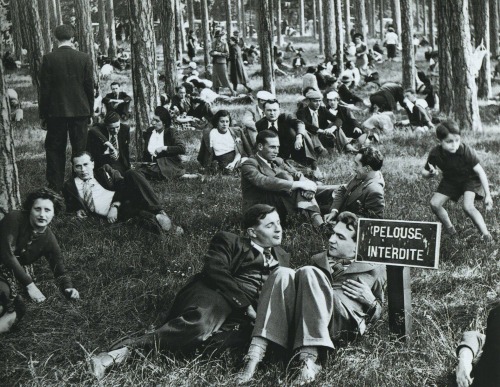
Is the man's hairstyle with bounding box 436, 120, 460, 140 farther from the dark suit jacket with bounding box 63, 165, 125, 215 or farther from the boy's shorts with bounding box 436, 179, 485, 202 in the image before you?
the dark suit jacket with bounding box 63, 165, 125, 215

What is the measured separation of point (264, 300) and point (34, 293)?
6.70 feet

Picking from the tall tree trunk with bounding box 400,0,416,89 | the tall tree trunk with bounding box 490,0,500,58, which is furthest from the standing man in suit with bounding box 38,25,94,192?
the tall tree trunk with bounding box 490,0,500,58

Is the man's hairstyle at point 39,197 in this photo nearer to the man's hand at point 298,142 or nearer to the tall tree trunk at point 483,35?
the man's hand at point 298,142

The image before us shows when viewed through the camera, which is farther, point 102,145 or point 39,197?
point 102,145

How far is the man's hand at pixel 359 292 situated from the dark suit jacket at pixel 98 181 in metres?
3.83

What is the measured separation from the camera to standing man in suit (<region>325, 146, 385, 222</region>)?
22.8ft

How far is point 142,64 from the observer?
11.9 meters

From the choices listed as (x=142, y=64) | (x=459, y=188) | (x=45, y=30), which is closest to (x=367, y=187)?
(x=459, y=188)

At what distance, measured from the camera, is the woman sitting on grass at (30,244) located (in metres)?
5.52

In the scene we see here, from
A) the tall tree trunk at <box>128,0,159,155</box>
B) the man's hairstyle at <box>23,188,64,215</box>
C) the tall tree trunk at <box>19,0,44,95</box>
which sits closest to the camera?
the man's hairstyle at <box>23,188,64,215</box>

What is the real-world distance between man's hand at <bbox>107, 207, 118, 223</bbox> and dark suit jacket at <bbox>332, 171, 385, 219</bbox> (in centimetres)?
258

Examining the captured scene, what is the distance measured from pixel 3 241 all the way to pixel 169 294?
141 cm

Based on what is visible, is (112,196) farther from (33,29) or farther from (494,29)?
(494,29)

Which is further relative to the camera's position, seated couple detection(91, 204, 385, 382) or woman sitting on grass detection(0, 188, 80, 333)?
woman sitting on grass detection(0, 188, 80, 333)
